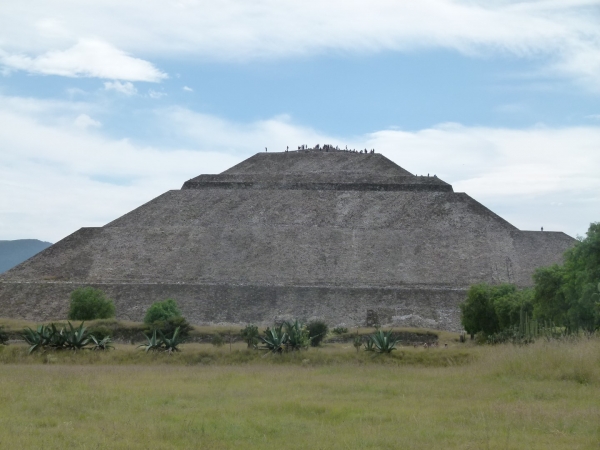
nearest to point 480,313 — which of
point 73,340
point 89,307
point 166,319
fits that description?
point 166,319

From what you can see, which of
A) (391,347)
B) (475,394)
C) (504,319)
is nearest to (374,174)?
(504,319)

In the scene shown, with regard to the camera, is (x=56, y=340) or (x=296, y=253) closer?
(x=56, y=340)

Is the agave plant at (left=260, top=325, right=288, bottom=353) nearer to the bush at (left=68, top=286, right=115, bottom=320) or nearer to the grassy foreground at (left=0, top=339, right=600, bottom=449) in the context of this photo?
the grassy foreground at (left=0, top=339, right=600, bottom=449)

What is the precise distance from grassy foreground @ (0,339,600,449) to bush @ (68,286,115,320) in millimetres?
23200

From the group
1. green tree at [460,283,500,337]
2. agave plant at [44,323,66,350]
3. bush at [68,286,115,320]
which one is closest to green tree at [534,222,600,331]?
green tree at [460,283,500,337]

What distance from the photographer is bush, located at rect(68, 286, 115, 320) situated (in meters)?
40.9

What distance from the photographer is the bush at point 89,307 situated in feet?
134

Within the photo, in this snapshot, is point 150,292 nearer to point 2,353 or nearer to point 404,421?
point 2,353

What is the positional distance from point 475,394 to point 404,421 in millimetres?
2426

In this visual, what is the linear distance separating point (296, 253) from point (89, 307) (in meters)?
16.2

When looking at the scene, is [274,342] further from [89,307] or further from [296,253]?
[296,253]

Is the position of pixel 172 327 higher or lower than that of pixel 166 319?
lower

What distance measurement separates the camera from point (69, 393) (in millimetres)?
12781

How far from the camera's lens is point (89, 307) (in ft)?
135
